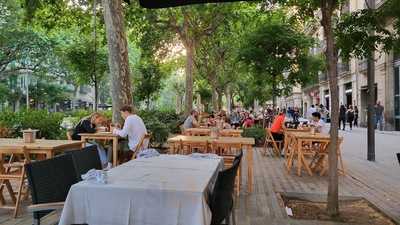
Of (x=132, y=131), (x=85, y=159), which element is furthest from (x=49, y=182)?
(x=132, y=131)

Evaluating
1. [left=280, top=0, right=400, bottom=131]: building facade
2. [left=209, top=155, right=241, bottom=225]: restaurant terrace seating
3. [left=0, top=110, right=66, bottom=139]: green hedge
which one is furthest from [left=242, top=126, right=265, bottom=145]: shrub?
[left=209, top=155, right=241, bottom=225]: restaurant terrace seating

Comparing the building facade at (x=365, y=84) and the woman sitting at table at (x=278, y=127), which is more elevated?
the building facade at (x=365, y=84)

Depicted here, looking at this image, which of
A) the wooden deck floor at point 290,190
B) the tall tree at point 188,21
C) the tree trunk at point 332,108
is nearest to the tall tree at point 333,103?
the tree trunk at point 332,108

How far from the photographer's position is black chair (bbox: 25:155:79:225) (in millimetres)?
3823

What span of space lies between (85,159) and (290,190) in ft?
14.6

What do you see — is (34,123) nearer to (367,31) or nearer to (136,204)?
(367,31)

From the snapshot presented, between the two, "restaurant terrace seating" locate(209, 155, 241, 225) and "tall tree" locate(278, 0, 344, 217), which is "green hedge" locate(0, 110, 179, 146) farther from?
"restaurant terrace seating" locate(209, 155, 241, 225)

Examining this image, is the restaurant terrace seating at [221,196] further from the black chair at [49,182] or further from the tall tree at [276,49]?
the tall tree at [276,49]

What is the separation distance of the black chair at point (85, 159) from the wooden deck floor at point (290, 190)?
113 centimetres

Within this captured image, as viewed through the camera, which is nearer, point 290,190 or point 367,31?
→ point 367,31

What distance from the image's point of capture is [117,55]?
11.4 m

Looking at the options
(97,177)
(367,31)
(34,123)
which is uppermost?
(367,31)

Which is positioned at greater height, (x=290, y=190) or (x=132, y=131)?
(x=132, y=131)

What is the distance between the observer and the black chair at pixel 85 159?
462 cm
